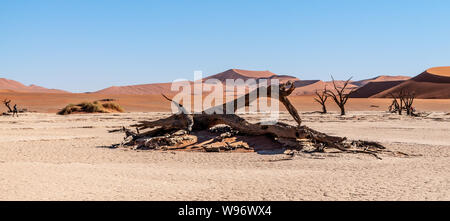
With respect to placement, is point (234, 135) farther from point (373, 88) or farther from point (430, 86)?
point (373, 88)

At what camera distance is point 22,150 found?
34.6 feet

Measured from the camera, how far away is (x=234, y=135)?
11.5 m

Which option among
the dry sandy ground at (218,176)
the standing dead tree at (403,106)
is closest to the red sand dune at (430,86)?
the standing dead tree at (403,106)

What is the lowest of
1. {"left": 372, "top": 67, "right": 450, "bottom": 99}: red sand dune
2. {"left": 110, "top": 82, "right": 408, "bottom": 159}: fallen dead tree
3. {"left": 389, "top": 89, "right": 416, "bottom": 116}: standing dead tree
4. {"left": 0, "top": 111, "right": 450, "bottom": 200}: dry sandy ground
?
{"left": 0, "top": 111, "right": 450, "bottom": 200}: dry sandy ground

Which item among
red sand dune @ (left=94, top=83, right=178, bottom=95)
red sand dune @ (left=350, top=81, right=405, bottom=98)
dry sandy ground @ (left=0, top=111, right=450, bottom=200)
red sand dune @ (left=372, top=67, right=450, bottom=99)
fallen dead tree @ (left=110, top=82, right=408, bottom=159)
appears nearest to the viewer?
dry sandy ground @ (left=0, top=111, right=450, bottom=200)

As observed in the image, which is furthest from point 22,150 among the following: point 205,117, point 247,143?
point 247,143

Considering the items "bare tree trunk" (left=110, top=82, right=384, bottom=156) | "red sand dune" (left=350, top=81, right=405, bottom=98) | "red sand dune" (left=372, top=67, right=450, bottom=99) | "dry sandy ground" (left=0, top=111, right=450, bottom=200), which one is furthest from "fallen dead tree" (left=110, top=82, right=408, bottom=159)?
"red sand dune" (left=350, top=81, right=405, bottom=98)

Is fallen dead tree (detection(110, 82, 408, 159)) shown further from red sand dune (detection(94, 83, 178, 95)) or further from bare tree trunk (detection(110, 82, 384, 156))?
red sand dune (detection(94, 83, 178, 95))

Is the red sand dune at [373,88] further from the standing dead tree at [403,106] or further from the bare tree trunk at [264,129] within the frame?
the bare tree trunk at [264,129]

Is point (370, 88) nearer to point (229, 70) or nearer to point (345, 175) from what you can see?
point (229, 70)

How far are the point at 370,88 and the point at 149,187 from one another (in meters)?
96.6

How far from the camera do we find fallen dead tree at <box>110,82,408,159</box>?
33.1ft

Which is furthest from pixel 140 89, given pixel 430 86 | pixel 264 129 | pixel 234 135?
pixel 264 129

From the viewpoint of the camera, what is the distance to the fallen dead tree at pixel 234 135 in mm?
10102
